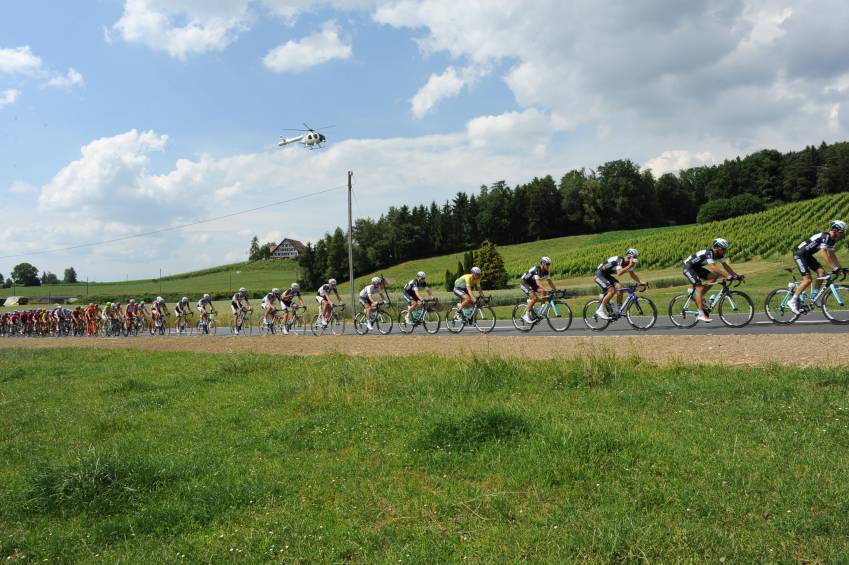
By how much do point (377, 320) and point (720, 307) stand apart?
38.6ft

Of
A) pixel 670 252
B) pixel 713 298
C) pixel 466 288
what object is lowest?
pixel 713 298

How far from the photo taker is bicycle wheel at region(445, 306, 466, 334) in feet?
69.9

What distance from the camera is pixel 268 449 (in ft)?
23.6

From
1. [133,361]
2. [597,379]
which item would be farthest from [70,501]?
[133,361]

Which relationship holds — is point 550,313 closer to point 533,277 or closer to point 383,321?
point 533,277

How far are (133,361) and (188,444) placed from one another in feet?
39.0

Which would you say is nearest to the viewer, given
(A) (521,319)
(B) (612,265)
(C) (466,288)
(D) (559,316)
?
(B) (612,265)

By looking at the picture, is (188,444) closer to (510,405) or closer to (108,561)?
(108,561)

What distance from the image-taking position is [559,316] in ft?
62.6

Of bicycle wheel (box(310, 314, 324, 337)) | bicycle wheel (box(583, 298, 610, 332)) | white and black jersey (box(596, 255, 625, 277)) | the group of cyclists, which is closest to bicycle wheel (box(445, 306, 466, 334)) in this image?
the group of cyclists

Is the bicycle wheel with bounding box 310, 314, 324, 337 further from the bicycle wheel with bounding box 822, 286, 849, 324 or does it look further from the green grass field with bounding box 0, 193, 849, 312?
the bicycle wheel with bounding box 822, 286, 849, 324

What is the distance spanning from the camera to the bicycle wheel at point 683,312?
1625 centimetres

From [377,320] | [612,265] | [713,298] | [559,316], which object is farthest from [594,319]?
[377,320]

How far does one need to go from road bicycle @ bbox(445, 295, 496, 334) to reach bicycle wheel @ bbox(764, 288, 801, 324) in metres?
7.90
